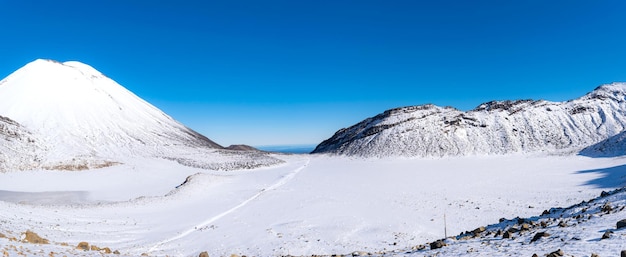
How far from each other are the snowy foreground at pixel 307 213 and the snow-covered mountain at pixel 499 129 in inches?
1288

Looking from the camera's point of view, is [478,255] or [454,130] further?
[454,130]

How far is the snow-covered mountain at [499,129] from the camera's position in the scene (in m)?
80.5

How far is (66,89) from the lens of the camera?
10062 cm

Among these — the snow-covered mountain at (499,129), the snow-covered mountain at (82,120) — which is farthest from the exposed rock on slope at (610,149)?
the snow-covered mountain at (82,120)

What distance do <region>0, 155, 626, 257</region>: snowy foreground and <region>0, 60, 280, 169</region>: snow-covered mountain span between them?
18.6 m

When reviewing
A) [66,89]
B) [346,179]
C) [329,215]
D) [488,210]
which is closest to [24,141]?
[66,89]

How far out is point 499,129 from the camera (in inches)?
3393

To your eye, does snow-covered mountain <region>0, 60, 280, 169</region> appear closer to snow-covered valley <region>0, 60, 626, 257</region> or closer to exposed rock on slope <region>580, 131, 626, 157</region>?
snow-covered valley <region>0, 60, 626, 257</region>

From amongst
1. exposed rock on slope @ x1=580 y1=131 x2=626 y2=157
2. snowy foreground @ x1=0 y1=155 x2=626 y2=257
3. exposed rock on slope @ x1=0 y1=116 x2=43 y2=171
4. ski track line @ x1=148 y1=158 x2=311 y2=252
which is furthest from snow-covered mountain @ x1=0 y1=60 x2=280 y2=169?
exposed rock on slope @ x1=580 y1=131 x2=626 y2=157

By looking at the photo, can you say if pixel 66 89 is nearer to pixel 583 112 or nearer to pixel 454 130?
pixel 454 130

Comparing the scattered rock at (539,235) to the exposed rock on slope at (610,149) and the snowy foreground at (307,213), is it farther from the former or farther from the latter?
Result: the exposed rock on slope at (610,149)

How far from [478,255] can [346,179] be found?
124 feet

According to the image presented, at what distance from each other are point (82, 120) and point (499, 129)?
102 m

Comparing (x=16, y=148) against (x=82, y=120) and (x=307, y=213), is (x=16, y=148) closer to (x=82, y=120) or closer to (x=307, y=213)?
(x=82, y=120)
